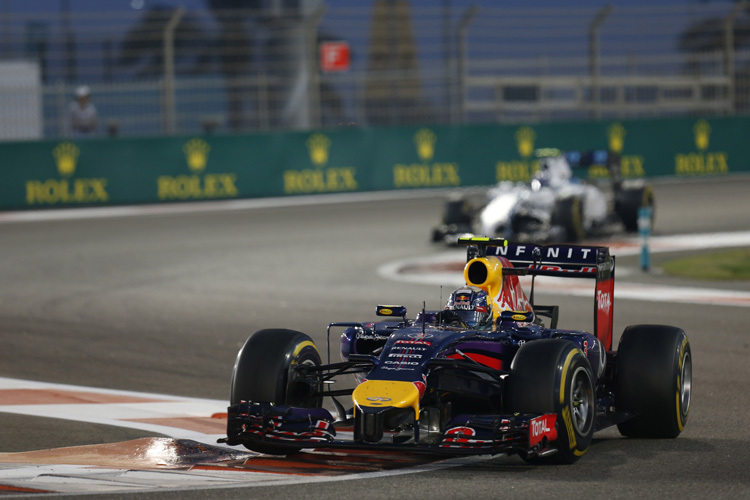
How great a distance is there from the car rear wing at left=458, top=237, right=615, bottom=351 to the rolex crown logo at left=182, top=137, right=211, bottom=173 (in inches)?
693

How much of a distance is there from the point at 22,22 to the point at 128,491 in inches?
776

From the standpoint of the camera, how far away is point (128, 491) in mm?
6645

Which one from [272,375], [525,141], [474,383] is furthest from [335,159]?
[474,383]

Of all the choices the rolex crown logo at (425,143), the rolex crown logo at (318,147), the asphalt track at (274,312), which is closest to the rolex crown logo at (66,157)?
the asphalt track at (274,312)

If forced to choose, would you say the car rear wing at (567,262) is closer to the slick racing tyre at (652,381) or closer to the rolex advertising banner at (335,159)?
the slick racing tyre at (652,381)

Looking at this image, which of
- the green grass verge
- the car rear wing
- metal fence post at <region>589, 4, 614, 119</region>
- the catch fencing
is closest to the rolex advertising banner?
the catch fencing

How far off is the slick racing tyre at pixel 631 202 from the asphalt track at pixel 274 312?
0.89m

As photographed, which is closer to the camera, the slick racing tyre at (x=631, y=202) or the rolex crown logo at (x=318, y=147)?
the slick racing tyre at (x=631, y=202)

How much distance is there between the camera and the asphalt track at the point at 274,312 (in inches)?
274

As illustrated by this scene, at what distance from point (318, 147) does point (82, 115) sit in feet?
15.8

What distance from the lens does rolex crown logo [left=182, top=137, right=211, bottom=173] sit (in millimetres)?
26188

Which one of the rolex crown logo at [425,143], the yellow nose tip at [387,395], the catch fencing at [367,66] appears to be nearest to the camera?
the yellow nose tip at [387,395]

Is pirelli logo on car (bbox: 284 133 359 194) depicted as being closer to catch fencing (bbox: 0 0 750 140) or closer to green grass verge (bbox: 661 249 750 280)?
catch fencing (bbox: 0 0 750 140)

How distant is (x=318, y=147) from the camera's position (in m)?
27.4
